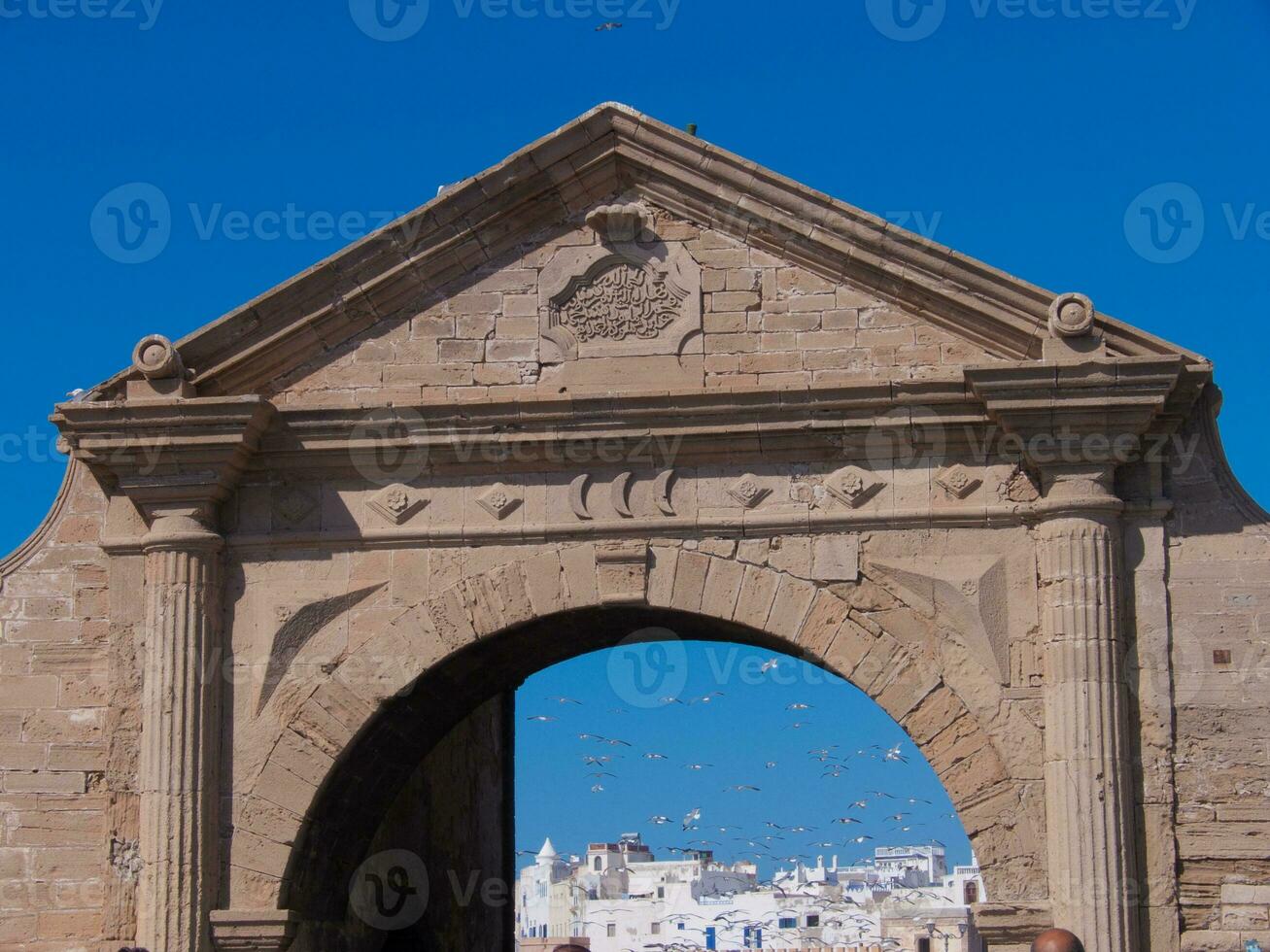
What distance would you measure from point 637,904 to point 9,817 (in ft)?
111

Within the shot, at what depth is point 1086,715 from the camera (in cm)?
996

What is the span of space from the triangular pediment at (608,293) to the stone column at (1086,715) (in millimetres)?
923

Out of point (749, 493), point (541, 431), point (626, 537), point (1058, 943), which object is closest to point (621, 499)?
point (626, 537)

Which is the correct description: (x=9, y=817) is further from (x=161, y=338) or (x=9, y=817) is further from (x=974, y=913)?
(x=974, y=913)

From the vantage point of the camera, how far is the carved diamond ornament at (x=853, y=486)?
10508 millimetres

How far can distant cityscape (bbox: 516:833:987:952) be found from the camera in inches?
1382

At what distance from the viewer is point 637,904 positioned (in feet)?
143

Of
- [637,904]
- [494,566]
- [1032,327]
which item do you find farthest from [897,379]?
[637,904]

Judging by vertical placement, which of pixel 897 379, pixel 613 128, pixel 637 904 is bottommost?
pixel 637 904

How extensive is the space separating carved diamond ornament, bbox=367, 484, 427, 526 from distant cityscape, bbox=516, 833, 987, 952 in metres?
22.0

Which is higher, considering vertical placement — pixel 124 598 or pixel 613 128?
pixel 613 128

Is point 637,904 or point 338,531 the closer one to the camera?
point 338,531

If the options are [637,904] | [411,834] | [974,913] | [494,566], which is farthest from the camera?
[637,904]

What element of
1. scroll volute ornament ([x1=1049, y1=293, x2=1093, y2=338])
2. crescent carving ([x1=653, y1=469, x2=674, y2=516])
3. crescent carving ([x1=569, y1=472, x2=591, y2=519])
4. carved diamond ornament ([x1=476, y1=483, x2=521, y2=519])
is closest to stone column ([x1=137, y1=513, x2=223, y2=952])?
carved diamond ornament ([x1=476, y1=483, x2=521, y2=519])
